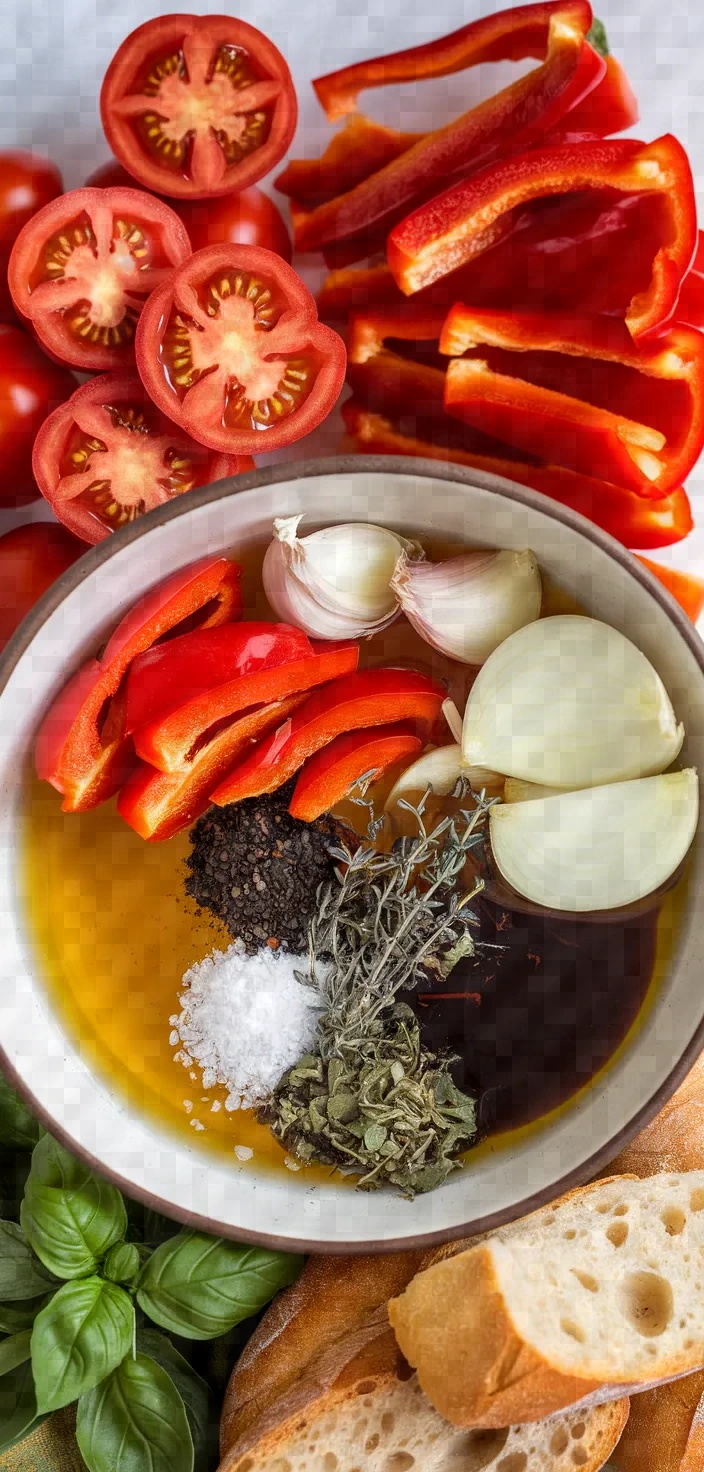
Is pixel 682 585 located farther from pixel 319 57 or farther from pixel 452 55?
pixel 319 57

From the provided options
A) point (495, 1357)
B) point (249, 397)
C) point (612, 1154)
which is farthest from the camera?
point (249, 397)

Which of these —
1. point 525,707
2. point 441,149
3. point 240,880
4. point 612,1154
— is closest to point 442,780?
point 525,707

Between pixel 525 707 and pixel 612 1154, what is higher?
pixel 525 707

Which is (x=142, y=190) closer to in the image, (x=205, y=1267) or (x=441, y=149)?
(x=441, y=149)

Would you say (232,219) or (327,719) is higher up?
(232,219)

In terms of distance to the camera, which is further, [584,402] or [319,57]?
[319,57]

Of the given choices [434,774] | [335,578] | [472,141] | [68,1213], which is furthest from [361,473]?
[68,1213]

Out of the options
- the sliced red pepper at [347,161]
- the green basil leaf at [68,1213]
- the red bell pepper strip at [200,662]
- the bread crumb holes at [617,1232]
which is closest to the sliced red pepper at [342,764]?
the red bell pepper strip at [200,662]
